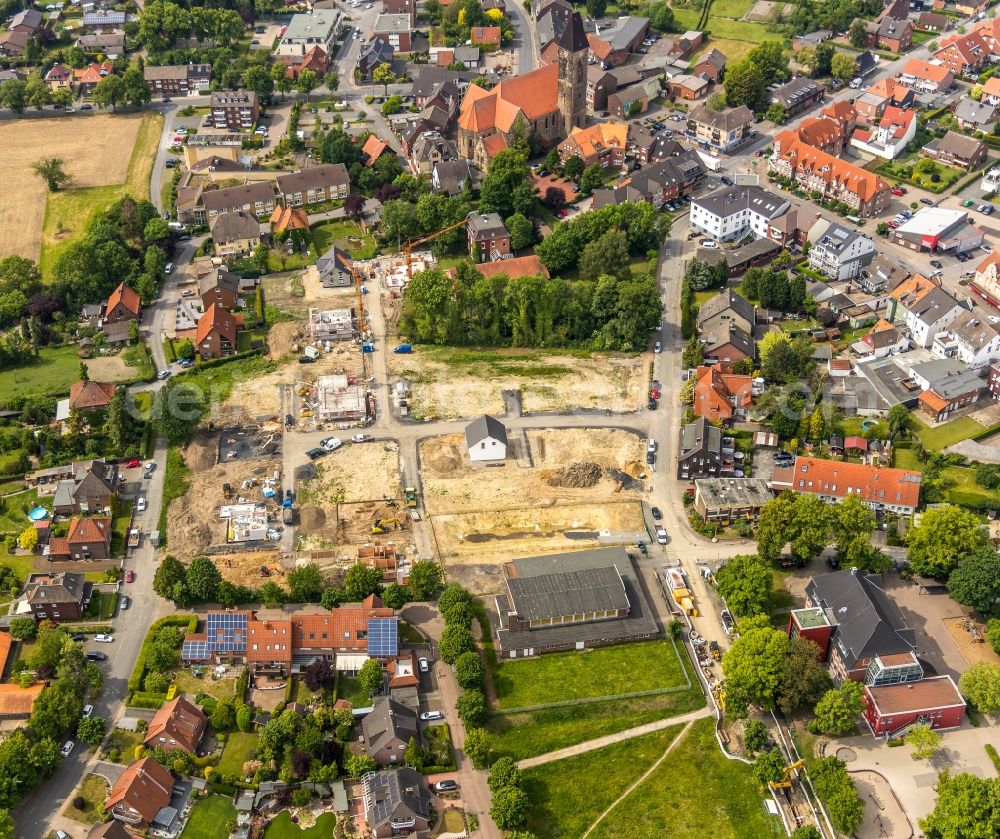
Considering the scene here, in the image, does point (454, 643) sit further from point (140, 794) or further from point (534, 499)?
point (140, 794)

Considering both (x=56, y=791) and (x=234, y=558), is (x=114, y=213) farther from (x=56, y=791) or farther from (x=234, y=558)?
(x=56, y=791)

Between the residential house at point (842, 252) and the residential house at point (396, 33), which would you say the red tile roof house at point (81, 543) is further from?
the residential house at point (396, 33)

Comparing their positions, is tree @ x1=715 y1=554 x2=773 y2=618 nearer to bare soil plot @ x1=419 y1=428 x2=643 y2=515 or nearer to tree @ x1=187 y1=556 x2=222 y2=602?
bare soil plot @ x1=419 y1=428 x2=643 y2=515

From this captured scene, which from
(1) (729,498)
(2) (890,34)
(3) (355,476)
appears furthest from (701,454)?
(2) (890,34)

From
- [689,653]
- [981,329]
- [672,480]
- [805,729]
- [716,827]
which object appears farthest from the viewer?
[981,329]

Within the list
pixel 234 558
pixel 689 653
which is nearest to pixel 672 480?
pixel 689 653
